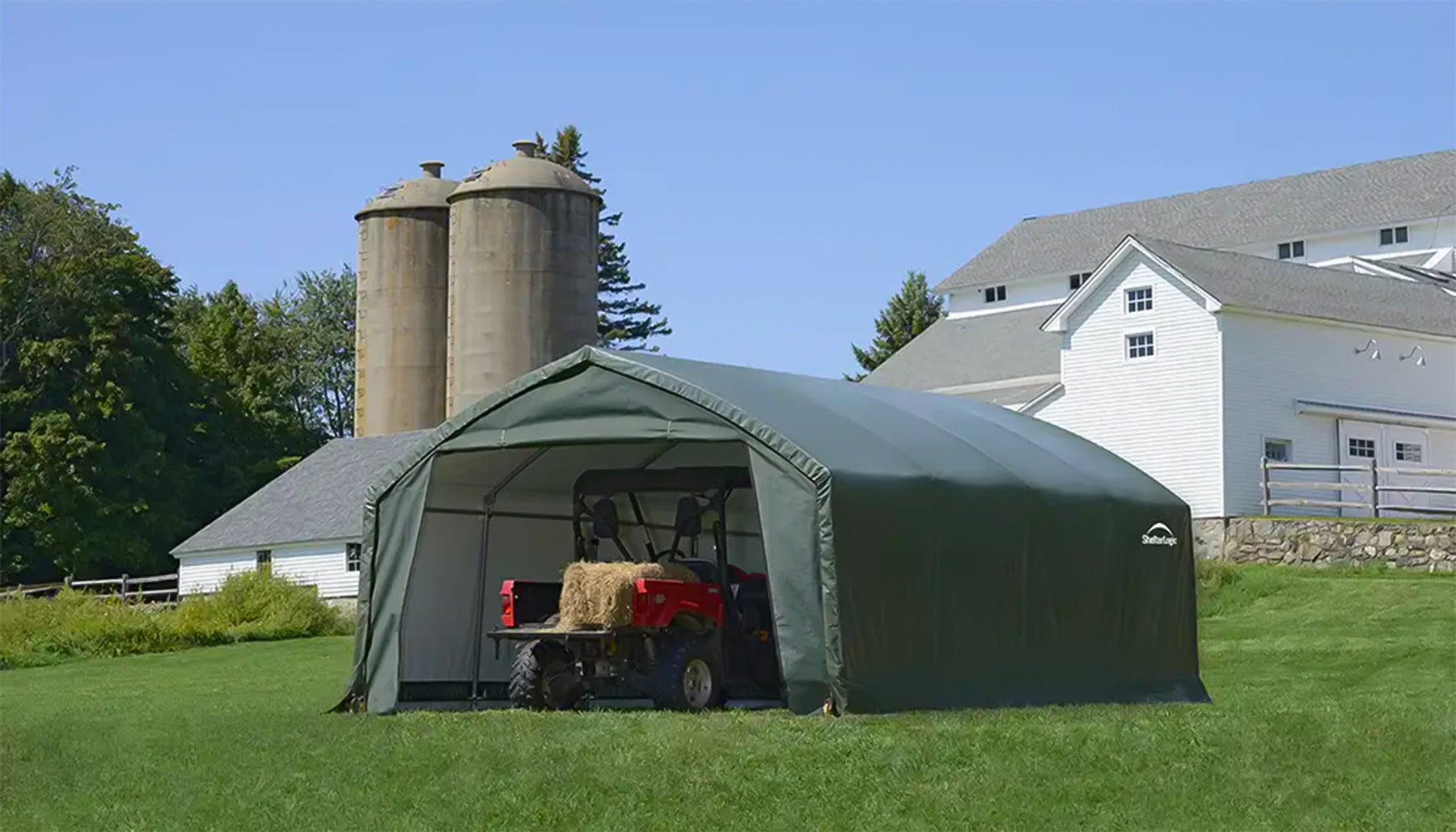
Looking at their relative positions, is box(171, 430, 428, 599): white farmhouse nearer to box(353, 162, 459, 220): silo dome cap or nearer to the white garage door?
box(353, 162, 459, 220): silo dome cap

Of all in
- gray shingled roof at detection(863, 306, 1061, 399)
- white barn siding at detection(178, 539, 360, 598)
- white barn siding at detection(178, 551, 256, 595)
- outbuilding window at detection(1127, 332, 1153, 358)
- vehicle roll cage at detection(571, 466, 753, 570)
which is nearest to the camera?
vehicle roll cage at detection(571, 466, 753, 570)

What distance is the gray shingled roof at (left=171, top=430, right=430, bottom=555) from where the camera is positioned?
49.7 meters

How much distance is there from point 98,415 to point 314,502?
1231 centimetres

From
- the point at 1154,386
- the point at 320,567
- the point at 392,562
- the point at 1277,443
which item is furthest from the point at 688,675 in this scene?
the point at 320,567

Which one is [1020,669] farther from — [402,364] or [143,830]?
[402,364]

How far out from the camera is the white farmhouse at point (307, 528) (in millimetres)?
48938

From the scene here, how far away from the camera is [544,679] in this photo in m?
17.9

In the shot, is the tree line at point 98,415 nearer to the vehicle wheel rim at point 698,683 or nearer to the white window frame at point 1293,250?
the white window frame at point 1293,250

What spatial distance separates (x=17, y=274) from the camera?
62.0 meters

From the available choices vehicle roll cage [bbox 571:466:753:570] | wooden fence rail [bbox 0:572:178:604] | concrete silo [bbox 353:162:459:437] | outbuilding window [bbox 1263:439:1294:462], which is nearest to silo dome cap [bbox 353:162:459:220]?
concrete silo [bbox 353:162:459:437]

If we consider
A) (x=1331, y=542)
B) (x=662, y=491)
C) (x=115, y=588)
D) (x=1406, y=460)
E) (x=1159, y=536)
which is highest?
(x=1406, y=460)

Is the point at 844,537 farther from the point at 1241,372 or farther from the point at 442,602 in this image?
the point at 1241,372

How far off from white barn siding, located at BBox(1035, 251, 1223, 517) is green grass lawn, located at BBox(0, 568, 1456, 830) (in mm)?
22729

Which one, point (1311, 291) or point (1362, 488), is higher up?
point (1311, 291)
